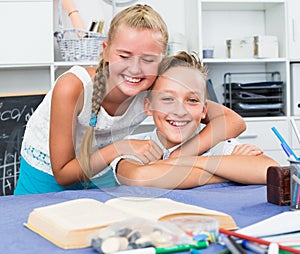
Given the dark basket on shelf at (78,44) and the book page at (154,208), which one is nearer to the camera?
the book page at (154,208)

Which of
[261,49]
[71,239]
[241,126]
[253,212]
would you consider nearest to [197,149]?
[241,126]

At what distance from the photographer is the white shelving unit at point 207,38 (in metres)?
2.47

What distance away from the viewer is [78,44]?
250 centimetres

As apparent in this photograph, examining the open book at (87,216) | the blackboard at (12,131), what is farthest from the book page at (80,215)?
the blackboard at (12,131)

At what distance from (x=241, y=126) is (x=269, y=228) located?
2.58 feet

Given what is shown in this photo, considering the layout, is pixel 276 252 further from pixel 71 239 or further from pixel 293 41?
pixel 293 41

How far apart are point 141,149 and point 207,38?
1.81 m

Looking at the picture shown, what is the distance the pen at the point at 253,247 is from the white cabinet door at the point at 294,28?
2.25 meters

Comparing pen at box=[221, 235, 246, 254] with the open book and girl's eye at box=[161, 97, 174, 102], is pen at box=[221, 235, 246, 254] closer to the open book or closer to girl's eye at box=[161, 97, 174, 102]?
the open book

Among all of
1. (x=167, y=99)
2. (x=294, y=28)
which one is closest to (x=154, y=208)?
(x=167, y=99)

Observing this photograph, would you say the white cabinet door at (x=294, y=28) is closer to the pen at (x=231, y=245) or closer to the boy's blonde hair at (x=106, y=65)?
the boy's blonde hair at (x=106, y=65)

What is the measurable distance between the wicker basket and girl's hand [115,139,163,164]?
137cm

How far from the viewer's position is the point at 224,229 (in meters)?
0.71

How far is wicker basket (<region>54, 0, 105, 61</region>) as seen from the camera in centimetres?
250
